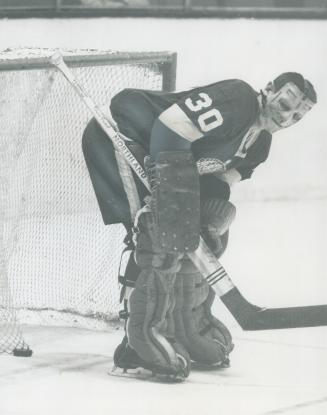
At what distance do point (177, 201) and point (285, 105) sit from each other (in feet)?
0.93

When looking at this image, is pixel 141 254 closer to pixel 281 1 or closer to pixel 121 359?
pixel 121 359

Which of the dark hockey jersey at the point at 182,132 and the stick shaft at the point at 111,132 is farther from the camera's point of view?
the stick shaft at the point at 111,132

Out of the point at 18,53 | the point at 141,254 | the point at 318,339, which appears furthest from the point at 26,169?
the point at 318,339

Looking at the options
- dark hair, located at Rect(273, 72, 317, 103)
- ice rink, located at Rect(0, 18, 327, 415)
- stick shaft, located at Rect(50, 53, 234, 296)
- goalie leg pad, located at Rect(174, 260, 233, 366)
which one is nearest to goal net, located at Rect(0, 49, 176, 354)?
ice rink, located at Rect(0, 18, 327, 415)

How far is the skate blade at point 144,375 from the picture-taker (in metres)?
2.23

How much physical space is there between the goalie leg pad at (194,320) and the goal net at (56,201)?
1.38ft

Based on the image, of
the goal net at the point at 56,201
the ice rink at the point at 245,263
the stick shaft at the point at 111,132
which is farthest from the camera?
the goal net at the point at 56,201

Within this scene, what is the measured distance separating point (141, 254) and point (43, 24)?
1.78m

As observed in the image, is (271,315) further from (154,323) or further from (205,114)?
(205,114)

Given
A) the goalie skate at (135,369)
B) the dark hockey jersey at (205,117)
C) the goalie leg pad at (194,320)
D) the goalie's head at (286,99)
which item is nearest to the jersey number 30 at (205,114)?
the dark hockey jersey at (205,117)

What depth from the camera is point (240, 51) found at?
3.85 meters

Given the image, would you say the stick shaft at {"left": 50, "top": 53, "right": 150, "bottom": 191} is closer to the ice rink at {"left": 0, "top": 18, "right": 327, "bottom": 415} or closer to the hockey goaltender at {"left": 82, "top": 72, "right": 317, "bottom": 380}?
the hockey goaltender at {"left": 82, "top": 72, "right": 317, "bottom": 380}

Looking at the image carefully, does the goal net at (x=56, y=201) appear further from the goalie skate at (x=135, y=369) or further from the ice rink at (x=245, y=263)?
the goalie skate at (x=135, y=369)

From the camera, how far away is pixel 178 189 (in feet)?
7.02
